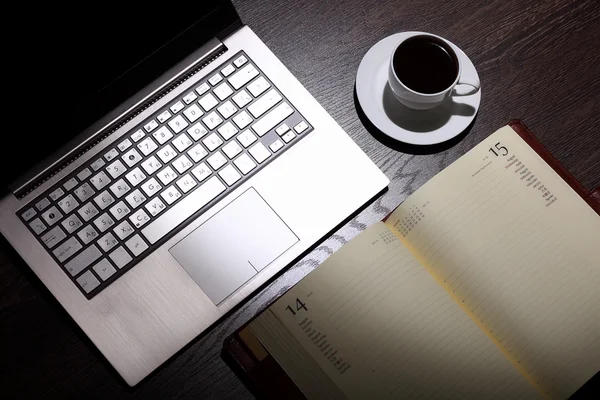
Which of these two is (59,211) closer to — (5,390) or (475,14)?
(5,390)

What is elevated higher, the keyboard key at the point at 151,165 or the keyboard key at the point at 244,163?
the keyboard key at the point at 151,165

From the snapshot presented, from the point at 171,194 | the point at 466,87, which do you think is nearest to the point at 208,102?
A: the point at 171,194

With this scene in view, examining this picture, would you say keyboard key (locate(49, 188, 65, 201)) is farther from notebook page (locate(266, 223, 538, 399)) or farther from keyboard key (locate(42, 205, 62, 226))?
notebook page (locate(266, 223, 538, 399))

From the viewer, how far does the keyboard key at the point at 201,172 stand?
69 centimetres

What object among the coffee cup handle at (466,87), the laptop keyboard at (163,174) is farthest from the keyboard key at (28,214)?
the coffee cup handle at (466,87)

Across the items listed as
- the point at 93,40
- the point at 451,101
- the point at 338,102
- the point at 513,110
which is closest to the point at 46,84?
the point at 93,40

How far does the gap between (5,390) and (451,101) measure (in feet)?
2.26

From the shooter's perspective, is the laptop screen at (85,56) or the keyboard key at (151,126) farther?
the keyboard key at (151,126)

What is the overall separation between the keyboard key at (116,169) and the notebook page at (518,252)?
0.34 meters

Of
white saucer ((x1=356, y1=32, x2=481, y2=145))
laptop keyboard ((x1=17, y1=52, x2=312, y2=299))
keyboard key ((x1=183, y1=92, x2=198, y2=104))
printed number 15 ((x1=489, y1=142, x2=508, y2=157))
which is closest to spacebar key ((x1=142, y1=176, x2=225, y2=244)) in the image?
laptop keyboard ((x1=17, y1=52, x2=312, y2=299))

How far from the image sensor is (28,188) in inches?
27.2

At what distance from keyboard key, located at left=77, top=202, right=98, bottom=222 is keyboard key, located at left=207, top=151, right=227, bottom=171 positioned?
15 cm

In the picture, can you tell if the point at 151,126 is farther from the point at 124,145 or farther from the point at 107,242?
the point at 107,242

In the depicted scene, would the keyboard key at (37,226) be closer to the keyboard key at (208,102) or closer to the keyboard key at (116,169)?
the keyboard key at (116,169)
